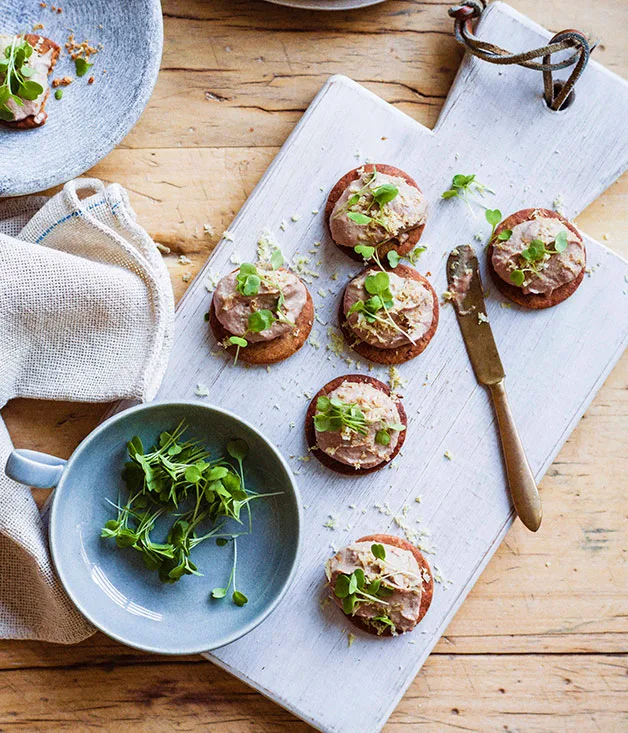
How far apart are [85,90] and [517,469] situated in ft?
4.27

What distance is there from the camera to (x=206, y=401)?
63.5 inches

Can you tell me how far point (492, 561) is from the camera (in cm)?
171

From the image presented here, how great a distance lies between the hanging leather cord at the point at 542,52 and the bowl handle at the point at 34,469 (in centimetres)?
125

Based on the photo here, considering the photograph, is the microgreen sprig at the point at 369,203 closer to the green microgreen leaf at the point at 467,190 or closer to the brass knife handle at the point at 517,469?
the green microgreen leaf at the point at 467,190

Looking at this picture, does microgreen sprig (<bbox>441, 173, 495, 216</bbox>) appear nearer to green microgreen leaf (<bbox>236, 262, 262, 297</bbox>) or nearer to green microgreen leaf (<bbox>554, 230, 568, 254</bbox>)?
green microgreen leaf (<bbox>554, 230, 568, 254</bbox>)

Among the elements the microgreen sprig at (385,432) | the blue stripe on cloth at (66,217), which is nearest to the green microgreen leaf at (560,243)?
the microgreen sprig at (385,432)

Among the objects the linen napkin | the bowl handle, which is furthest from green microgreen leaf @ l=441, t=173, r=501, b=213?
the bowl handle

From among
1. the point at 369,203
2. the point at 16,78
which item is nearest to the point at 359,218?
the point at 369,203

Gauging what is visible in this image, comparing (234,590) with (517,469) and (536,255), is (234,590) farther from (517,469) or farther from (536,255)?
(536,255)

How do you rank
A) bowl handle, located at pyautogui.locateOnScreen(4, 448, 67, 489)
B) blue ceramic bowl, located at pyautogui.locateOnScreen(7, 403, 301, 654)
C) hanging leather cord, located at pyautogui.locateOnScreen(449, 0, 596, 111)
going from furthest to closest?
1. hanging leather cord, located at pyautogui.locateOnScreen(449, 0, 596, 111)
2. blue ceramic bowl, located at pyautogui.locateOnScreen(7, 403, 301, 654)
3. bowl handle, located at pyautogui.locateOnScreen(4, 448, 67, 489)

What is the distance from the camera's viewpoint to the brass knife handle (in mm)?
1609

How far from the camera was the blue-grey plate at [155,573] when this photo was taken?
146cm

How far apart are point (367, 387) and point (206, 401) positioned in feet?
1.18

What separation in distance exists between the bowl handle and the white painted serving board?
1.04ft
